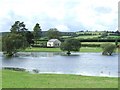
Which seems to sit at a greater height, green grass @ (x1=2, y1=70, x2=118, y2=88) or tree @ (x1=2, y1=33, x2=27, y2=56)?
tree @ (x1=2, y1=33, x2=27, y2=56)

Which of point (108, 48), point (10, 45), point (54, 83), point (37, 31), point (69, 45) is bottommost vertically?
point (54, 83)

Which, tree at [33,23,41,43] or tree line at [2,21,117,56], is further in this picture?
tree at [33,23,41,43]

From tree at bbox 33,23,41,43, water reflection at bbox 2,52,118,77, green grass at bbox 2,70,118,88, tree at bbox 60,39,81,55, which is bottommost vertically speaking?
water reflection at bbox 2,52,118,77

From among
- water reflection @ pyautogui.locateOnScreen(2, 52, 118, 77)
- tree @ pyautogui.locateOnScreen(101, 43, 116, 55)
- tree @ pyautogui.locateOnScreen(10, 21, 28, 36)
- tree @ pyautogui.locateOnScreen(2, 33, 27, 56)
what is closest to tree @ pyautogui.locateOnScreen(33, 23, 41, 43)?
tree @ pyautogui.locateOnScreen(10, 21, 28, 36)

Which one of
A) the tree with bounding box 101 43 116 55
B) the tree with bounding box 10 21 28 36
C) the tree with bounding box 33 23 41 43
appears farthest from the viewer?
the tree with bounding box 33 23 41 43

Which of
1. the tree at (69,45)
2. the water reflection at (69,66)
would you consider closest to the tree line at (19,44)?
the tree at (69,45)

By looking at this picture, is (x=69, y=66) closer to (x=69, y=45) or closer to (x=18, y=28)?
(x=69, y=45)

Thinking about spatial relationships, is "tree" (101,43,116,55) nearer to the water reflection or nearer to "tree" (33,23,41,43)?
the water reflection

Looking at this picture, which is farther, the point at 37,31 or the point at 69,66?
the point at 37,31

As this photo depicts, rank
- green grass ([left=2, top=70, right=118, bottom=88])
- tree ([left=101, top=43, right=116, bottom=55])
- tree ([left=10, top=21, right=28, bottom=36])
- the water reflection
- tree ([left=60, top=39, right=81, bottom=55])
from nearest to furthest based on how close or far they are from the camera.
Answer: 1. green grass ([left=2, top=70, right=118, bottom=88])
2. the water reflection
3. tree ([left=101, top=43, right=116, bottom=55])
4. tree ([left=60, top=39, right=81, bottom=55])
5. tree ([left=10, top=21, right=28, bottom=36])

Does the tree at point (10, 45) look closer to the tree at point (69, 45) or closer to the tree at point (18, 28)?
the tree at point (69, 45)

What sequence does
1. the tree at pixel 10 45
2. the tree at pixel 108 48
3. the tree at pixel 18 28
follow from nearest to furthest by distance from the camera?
the tree at pixel 10 45 < the tree at pixel 108 48 < the tree at pixel 18 28

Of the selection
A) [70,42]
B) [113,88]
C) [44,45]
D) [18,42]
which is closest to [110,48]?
[70,42]

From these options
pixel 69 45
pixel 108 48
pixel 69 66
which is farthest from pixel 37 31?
pixel 69 66
